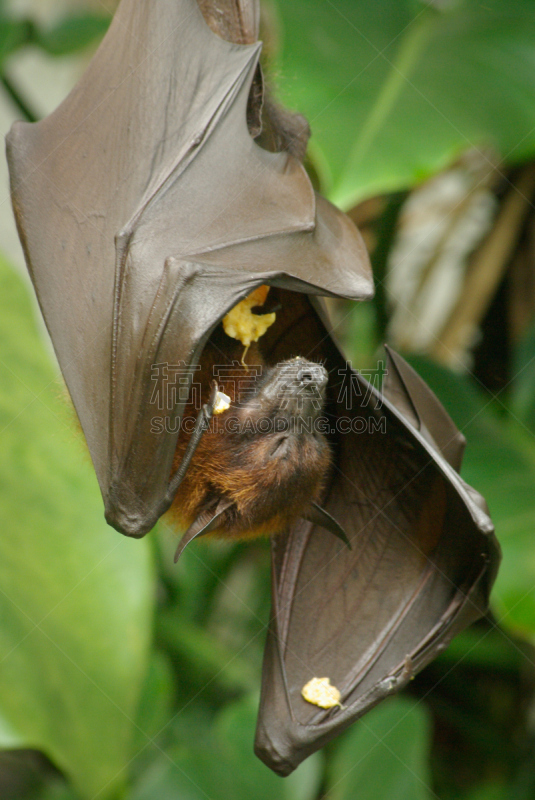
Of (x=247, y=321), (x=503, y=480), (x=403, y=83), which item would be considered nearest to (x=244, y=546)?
(x=503, y=480)

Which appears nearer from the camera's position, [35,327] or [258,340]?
[258,340]

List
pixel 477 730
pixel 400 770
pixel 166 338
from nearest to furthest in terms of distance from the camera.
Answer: pixel 166 338 < pixel 400 770 < pixel 477 730

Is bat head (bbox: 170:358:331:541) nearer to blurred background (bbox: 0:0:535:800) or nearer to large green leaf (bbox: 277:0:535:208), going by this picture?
blurred background (bbox: 0:0:535:800)

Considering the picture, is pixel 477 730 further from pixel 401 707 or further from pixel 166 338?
pixel 166 338

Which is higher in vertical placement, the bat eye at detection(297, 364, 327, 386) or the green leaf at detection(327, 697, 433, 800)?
the bat eye at detection(297, 364, 327, 386)

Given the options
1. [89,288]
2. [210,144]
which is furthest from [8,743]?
[210,144]

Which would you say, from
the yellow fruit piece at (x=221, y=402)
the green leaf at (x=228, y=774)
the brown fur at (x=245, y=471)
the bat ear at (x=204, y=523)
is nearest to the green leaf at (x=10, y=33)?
the brown fur at (x=245, y=471)

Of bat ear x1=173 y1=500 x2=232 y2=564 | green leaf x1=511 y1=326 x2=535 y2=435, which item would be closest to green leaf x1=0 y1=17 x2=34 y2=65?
bat ear x1=173 y1=500 x2=232 y2=564
